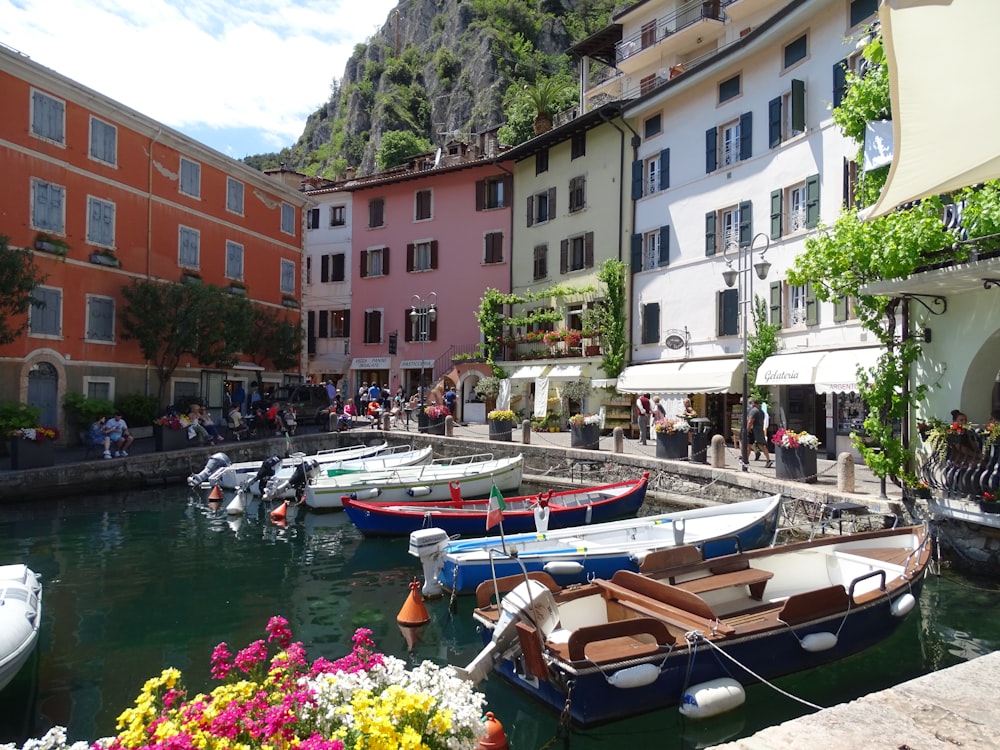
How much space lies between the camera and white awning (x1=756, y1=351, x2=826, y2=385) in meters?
20.4

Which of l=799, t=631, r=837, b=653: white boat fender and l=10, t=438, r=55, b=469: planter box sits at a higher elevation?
l=10, t=438, r=55, b=469: planter box

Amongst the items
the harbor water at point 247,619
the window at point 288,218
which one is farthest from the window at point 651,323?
the window at point 288,218

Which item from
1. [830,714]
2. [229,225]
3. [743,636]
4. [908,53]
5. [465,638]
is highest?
[229,225]

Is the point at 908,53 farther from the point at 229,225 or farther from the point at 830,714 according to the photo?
the point at 229,225

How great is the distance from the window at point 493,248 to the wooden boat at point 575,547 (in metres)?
25.4

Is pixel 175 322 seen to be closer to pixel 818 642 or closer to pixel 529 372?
pixel 529 372

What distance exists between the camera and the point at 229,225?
106 feet

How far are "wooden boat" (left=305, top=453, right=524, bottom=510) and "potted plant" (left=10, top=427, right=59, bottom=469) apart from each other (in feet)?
22.4

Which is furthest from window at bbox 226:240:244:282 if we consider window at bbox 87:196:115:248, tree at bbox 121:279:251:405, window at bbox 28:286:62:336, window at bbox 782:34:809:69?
window at bbox 782:34:809:69

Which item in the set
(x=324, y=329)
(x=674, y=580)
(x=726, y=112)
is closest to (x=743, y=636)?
(x=674, y=580)

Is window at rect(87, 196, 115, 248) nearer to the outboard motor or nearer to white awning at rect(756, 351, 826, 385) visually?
the outboard motor

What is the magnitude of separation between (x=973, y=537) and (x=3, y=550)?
674 inches

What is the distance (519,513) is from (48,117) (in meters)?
20.8

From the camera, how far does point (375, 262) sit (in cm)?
4188
